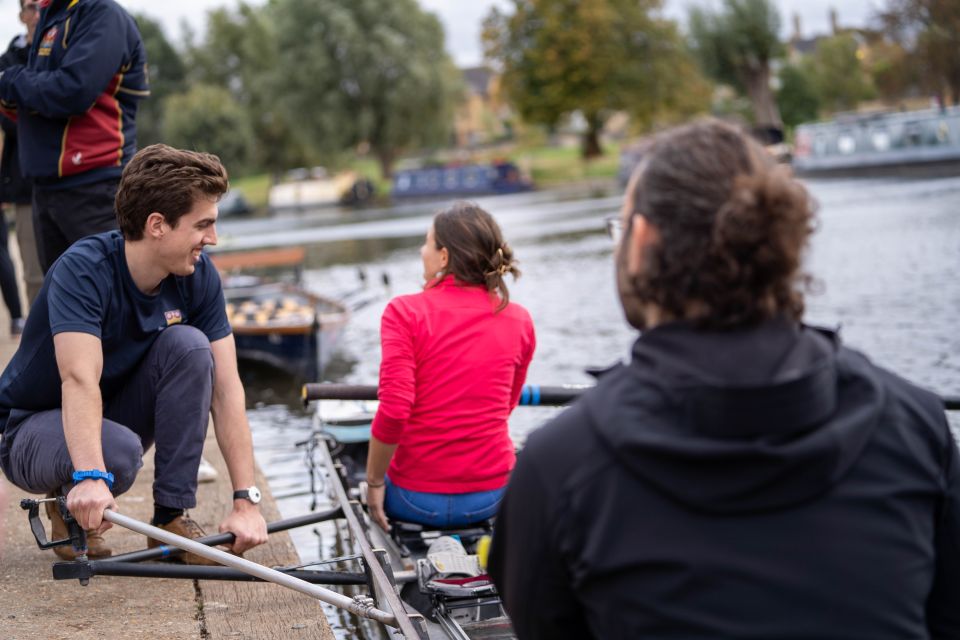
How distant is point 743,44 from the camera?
57.5 m

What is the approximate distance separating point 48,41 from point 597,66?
175ft

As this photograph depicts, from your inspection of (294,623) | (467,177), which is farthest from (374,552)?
(467,177)

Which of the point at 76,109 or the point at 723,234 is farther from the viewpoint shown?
the point at 76,109

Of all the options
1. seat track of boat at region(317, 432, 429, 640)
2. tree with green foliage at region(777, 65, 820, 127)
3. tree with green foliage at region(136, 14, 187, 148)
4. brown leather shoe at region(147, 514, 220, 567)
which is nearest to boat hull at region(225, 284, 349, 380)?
seat track of boat at region(317, 432, 429, 640)

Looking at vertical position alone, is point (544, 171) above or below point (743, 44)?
below

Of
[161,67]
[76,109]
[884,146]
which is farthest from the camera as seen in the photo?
[161,67]

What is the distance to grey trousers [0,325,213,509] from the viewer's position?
3.89 m

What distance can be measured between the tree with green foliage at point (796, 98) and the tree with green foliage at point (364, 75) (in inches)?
908

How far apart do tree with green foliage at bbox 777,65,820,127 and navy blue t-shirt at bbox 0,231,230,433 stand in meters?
68.3

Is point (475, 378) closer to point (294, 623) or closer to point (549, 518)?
point (294, 623)

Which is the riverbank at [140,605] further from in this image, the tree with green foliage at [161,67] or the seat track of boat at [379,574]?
the tree with green foliage at [161,67]

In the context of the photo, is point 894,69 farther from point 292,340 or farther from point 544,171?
point 292,340

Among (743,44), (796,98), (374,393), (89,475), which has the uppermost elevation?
(743,44)

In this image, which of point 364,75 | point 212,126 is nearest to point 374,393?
point 364,75
